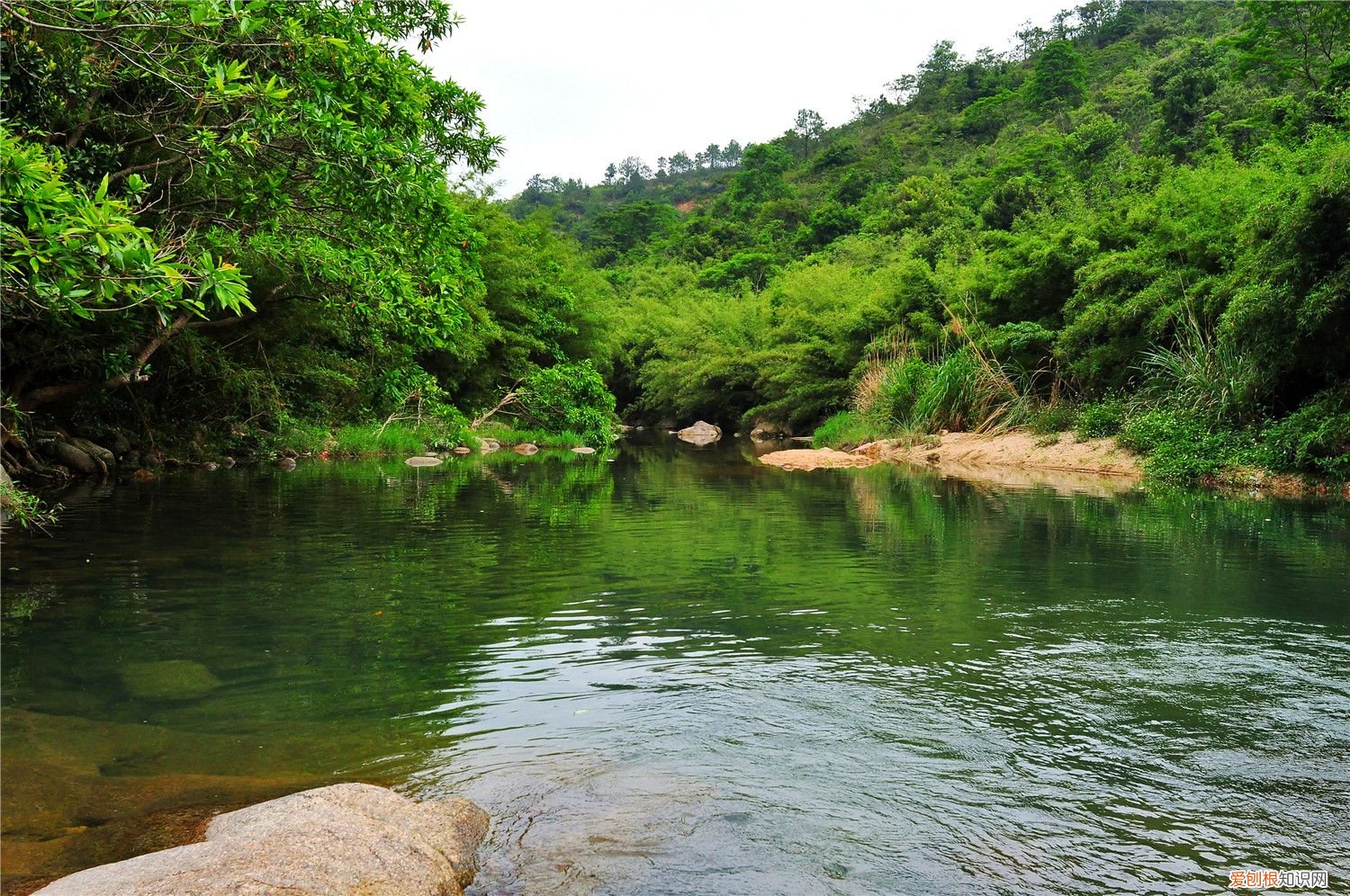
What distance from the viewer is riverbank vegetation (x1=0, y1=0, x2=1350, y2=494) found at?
8570 millimetres

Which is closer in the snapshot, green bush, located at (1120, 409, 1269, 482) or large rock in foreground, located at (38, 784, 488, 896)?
large rock in foreground, located at (38, 784, 488, 896)

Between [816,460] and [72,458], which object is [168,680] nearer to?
[72,458]

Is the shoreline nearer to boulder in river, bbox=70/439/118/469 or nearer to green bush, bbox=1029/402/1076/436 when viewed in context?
green bush, bbox=1029/402/1076/436

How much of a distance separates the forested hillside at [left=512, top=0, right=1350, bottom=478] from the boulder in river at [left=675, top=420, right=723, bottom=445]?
1.53 metres

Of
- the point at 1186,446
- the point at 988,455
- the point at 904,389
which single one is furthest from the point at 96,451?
the point at 904,389

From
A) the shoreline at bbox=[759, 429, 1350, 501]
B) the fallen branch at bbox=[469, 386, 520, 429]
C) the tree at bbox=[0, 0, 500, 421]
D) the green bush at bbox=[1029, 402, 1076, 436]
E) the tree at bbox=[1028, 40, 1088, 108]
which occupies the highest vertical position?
the tree at bbox=[1028, 40, 1088, 108]

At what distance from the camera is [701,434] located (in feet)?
145

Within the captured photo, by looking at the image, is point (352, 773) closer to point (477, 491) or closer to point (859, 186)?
point (477, 491)

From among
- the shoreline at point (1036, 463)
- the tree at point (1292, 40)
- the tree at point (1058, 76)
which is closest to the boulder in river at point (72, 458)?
the shoreline at point (1036, 463)

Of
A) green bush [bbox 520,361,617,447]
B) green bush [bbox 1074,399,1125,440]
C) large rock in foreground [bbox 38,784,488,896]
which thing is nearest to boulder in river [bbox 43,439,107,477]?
large rock in foreground [bbox 38,784,488,896]

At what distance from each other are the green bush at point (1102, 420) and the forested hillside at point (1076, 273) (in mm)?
80

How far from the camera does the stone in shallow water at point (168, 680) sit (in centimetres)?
549

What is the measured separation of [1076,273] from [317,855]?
2494cm

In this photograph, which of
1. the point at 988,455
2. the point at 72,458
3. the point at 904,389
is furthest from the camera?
the point at 904,389
